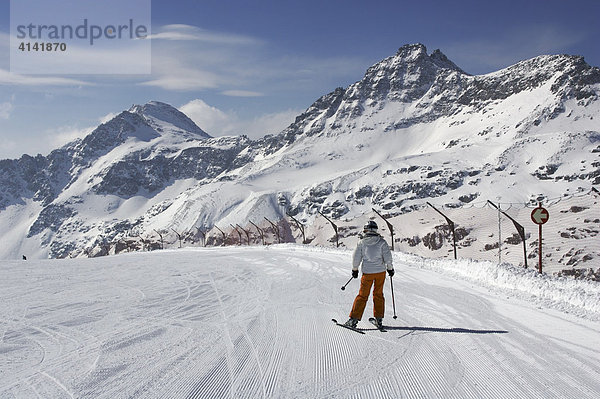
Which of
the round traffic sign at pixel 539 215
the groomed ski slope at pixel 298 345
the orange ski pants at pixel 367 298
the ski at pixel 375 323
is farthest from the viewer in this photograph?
the round traffic sign at pixel 539 215

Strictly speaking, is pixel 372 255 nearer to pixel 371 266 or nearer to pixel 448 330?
pixel 371 266

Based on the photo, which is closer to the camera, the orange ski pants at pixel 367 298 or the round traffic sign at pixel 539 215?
the orange ski pants at pixel 367 298

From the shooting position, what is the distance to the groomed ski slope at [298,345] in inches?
194

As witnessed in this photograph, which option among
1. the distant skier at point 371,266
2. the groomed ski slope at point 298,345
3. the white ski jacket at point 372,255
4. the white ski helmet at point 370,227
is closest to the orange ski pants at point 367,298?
the distant skier at point 371,266

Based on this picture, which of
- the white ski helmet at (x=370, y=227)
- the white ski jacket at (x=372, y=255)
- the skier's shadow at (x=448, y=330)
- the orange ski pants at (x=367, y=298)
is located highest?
the white ski helmet at (x=370, y=227)

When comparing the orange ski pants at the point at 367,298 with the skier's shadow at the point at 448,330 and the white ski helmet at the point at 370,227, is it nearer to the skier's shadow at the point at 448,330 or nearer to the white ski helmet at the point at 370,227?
the skier's shadow at the point at 448,330

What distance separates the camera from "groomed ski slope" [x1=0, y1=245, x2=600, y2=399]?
194 inches

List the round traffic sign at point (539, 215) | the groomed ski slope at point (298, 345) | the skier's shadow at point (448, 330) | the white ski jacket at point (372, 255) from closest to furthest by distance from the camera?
the groomed ski slope at point (298, 345) → the skier's shadow at point (448, 330) → the white ski jacket at point (372, 255) → the round traffic sign at point (539, 215)

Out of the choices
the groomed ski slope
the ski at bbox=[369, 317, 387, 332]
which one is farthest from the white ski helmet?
the groomed ski slope

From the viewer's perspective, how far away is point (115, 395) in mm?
4695

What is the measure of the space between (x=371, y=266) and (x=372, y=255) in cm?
20

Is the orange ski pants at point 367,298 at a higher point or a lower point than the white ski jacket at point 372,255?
lower

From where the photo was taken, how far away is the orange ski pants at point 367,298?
7.62 meters

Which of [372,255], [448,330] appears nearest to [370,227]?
[372,255]
